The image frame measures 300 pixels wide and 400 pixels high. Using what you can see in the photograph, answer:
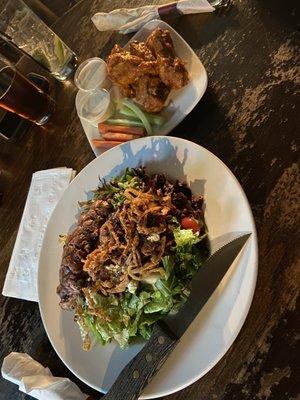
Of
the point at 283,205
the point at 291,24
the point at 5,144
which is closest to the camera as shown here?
the point at 283,205

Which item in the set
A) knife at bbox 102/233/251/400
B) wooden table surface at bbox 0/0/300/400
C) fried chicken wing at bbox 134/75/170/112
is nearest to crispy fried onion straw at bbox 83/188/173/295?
knife at bbox 102/233/251/400

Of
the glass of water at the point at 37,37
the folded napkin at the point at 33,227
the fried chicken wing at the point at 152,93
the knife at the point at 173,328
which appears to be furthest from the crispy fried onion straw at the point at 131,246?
the glass of water at the point at 37,37

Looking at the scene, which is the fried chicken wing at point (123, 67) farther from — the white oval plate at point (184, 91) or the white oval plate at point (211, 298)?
the white oval plate at point (211, 298)

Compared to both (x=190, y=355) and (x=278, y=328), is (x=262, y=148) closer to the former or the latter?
(x=278, y=328)

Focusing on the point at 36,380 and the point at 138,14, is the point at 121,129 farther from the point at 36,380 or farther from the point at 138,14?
the point at 36,380

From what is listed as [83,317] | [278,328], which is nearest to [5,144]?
[83,317]

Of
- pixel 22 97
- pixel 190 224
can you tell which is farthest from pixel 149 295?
pixel 22 97
